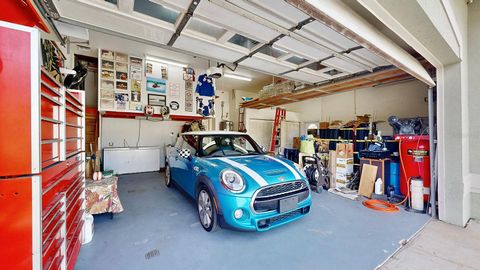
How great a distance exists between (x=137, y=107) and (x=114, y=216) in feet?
10.2

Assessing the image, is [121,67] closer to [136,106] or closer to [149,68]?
[149,68]

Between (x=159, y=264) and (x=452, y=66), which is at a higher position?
(x=452, y=66)

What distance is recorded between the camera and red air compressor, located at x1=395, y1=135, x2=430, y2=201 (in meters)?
3.18

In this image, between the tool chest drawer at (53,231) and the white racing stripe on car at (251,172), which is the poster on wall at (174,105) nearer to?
the white racing stripe on car at (251,172)

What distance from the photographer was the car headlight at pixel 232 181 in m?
2.11

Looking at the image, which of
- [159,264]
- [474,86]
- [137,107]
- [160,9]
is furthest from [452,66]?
[137,107]

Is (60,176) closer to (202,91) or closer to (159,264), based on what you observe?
(159,264)

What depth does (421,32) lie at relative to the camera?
6.09 feet

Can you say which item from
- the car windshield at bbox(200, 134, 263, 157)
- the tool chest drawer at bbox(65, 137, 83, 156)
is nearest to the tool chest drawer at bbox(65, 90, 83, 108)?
the tool chest drawer at bbox(65, 137, 83, 156)

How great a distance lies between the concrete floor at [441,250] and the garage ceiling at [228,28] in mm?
2646

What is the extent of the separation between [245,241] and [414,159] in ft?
11.3

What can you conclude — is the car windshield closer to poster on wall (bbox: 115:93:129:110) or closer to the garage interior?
the garage interior

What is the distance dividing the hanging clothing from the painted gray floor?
12.5ft

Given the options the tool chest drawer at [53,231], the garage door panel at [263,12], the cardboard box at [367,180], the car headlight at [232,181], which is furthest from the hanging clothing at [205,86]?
the tool chest drawer at [53,231]
